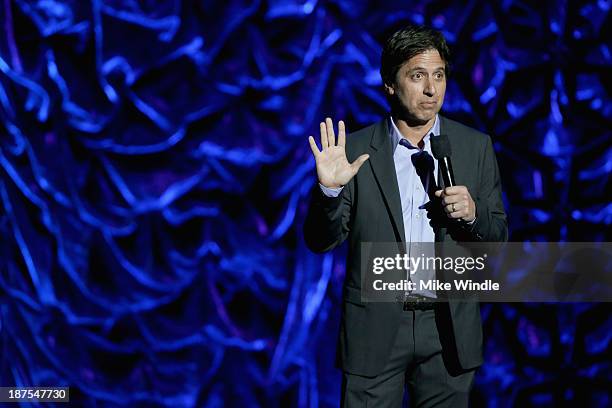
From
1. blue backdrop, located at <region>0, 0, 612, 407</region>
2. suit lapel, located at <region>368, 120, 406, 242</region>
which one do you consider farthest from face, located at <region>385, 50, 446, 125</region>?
blue backdrop, located at <region>0, 0, 612, 407</region>

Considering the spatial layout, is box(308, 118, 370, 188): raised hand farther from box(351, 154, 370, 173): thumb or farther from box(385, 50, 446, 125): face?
box(385, 50, 446, 125): face

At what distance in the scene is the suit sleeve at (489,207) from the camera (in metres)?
2.00

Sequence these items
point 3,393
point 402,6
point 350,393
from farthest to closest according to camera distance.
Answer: point 3,393 < point 402,6 < point 350,393

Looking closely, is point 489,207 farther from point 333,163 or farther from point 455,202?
point 333,163

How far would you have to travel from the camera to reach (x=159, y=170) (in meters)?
3.08

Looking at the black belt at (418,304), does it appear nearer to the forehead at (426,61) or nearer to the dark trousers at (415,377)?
the dark trousers at (415,377)

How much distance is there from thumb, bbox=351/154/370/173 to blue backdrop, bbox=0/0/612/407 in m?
0.99

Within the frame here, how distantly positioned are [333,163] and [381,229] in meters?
0.21

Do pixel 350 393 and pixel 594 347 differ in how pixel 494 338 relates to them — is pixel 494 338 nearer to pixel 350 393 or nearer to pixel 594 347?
pixel 594 347

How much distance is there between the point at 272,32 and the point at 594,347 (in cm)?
166

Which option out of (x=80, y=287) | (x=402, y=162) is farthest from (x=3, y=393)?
(x=402, y=162)

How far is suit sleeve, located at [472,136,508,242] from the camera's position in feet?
6.56

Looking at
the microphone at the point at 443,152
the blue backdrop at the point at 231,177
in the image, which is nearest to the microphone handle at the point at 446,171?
the microphone at the point at 443,152

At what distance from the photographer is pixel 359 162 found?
6.59 ft
